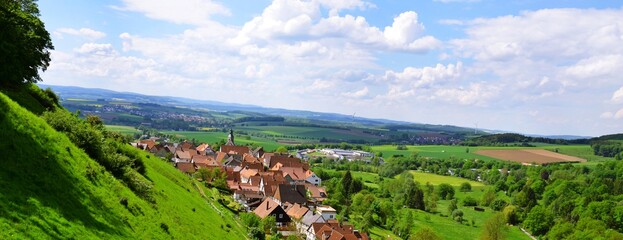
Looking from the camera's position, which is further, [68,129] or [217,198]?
[217,198]

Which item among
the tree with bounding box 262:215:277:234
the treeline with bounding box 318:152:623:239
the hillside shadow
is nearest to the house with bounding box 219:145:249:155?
the treeline with bounding box 318:152:623:239

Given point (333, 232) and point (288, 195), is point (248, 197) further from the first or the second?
point (333, 232)

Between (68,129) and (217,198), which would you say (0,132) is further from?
(217,198)

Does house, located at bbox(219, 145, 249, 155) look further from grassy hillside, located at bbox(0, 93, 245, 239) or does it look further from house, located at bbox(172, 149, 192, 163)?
grassy hillside, located at bbox(0, 93, 245, 239)

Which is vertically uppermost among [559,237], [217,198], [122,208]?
[122,208]

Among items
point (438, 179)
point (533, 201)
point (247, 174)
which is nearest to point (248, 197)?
point (247, 174)

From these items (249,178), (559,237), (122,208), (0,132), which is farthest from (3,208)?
(559,237)

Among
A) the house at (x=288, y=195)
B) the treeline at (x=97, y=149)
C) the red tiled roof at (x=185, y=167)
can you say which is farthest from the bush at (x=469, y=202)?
the treeline at (x=97, y=149)
